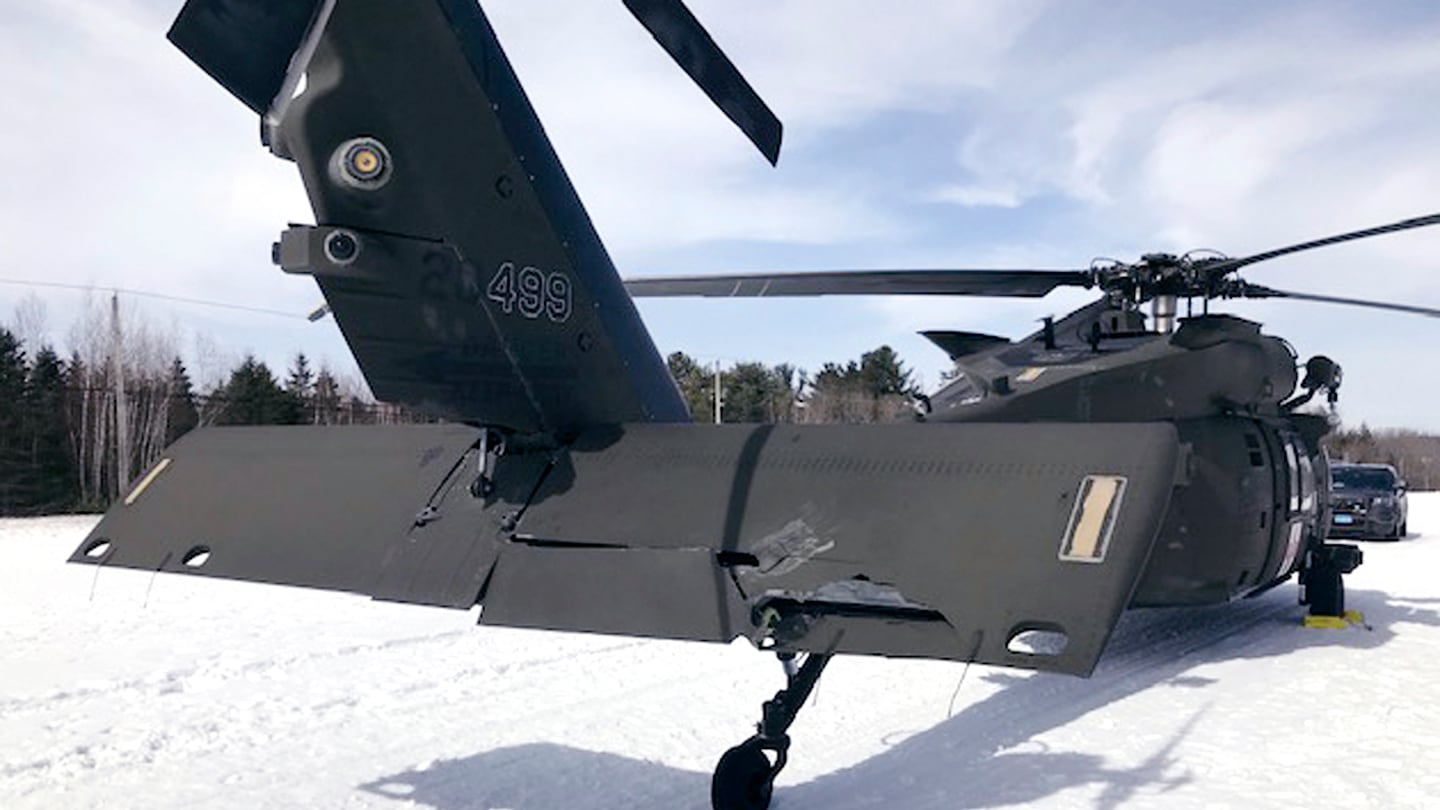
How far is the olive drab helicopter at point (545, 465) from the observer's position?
3553 mm

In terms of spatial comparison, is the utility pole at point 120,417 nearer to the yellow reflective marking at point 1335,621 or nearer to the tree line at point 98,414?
the tree line at point 98,414

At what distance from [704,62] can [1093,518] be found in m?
2.08

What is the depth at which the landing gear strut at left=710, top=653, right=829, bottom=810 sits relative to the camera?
5066 mm

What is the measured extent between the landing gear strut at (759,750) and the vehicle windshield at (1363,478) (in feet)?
70.2

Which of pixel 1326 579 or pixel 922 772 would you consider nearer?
pixel 922 772

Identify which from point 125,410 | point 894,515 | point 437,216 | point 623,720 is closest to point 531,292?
point 437,216

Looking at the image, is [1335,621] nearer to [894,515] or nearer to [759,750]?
[759,750]

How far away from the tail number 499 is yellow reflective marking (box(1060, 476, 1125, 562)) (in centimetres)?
232

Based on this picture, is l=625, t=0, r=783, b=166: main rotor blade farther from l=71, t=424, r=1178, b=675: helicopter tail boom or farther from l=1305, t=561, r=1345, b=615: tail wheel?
l=1305, t=561, r=1345, b=615: tail wheel

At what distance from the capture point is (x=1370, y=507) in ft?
72.8

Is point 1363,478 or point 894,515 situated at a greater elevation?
point 1363,478

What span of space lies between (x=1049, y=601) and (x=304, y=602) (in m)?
10.1

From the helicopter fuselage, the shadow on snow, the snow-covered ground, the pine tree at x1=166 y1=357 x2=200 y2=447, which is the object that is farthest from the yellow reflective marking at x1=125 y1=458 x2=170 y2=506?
the pine tree at x1=166 y1=357 x2=200 y2=447

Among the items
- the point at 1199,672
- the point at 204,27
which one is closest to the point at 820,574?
the point at 204,27
